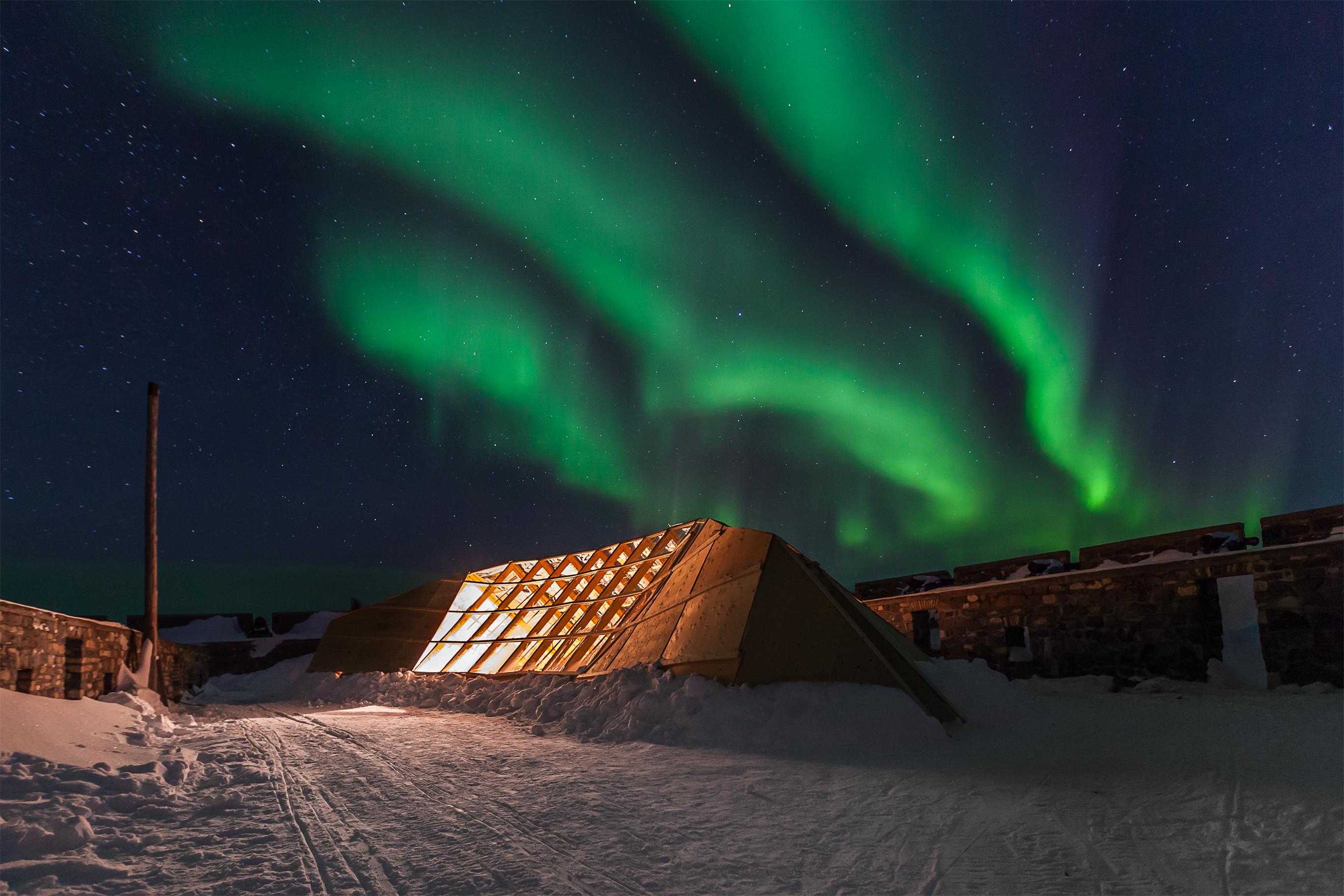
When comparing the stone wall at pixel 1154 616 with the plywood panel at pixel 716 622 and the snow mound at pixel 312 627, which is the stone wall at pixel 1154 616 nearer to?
the plywood panel at pixel 716 622

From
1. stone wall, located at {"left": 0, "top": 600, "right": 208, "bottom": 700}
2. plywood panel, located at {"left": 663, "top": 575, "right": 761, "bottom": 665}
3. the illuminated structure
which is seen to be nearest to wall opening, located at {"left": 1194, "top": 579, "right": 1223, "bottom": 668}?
the illuminated structure

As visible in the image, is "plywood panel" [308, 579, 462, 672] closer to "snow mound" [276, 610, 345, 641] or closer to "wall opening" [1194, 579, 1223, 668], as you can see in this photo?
"snow mound" [276, 610, 345, 641]

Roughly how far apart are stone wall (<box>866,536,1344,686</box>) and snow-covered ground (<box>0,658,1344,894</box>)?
2.61 m

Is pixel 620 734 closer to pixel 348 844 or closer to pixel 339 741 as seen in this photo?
pixel 339 741

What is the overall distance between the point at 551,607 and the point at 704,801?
12452mm

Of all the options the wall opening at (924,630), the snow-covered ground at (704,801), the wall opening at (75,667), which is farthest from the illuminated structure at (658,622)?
the wall opening at (924,630)

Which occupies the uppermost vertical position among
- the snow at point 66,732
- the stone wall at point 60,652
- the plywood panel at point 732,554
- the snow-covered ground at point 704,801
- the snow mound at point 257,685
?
the plywood panel at point 732,554

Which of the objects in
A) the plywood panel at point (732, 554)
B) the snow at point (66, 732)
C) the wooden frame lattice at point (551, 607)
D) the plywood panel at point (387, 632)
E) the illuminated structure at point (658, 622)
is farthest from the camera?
the plywood panel at point (387, 632)

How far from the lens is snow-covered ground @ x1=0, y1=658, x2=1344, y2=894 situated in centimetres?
407

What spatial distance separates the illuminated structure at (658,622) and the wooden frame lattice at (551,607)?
4 cm

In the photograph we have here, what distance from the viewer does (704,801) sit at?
5855mm

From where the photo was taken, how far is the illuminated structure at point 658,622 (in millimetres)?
9711

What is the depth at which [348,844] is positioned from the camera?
4.65 meters

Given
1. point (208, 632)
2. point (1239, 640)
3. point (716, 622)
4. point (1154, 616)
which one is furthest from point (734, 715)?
point (208, 632)
